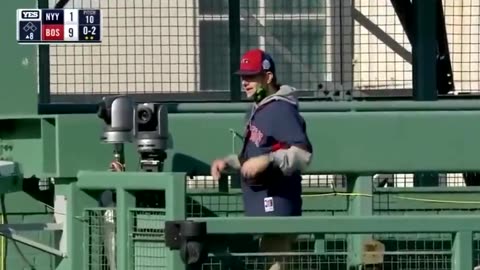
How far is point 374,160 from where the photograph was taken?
20.1ft

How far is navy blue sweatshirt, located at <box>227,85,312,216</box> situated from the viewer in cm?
588

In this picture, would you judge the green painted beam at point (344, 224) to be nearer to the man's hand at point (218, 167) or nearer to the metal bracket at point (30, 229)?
the man's hand at point (218, 167)

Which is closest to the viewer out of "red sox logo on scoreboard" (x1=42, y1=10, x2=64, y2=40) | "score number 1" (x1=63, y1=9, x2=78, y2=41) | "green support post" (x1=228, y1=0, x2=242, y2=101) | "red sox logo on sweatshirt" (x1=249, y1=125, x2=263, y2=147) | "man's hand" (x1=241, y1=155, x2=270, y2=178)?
"man's hand" (x1=241, y1=155, x2=270, y2=178)

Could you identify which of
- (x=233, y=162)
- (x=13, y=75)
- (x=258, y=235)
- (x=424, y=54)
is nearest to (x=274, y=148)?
(x=233, y=162)

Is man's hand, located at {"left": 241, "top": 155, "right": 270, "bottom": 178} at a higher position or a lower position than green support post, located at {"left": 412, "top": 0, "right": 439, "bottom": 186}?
lower

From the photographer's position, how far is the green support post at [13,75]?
6465 mm

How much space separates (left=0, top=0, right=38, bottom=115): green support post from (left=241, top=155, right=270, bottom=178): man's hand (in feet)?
4.31

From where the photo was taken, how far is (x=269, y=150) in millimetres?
5965

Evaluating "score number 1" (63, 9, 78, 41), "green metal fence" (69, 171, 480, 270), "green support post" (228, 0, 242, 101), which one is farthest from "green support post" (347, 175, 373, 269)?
"green support post" (228, 0, 242, 101)

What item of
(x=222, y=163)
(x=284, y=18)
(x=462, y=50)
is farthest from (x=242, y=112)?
(x=462, y=50)

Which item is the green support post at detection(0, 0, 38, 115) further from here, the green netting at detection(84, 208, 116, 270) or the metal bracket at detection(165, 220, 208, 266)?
the metal bracket at detection(165, 220, 208, 266)

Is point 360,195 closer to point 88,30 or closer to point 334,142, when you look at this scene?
point 334,142

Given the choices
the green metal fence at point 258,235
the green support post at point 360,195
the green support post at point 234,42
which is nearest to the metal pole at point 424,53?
the green support post at point 234,42
